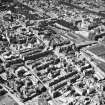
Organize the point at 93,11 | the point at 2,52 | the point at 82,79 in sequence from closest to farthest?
the point at 82,79 → the point at 2,52 → the point at 93,11

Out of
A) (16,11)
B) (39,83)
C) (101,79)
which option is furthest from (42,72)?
(16,11)

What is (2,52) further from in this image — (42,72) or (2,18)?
(2,18)

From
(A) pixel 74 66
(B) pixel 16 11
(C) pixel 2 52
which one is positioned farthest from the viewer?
(B) pixel 16 11

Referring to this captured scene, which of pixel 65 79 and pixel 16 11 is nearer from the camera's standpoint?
pixel 65 79

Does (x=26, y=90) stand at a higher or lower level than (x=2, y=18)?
lower

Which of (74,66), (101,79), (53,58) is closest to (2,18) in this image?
(53,58)

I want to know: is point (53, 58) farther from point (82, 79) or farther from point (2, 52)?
point (2, 52)
